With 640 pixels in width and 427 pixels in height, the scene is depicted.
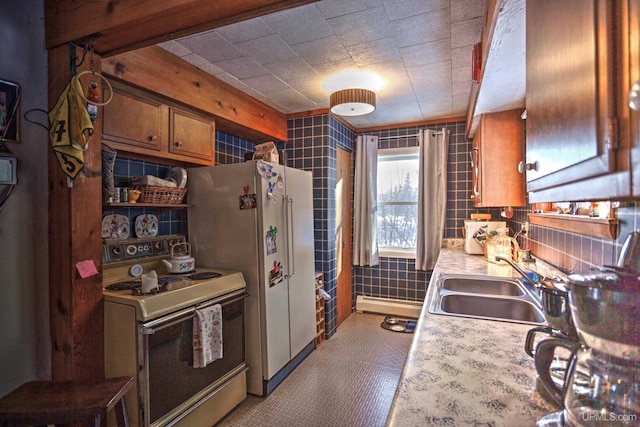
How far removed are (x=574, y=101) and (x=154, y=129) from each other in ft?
7.00

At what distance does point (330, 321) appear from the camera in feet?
10.8

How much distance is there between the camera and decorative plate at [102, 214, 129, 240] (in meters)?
1.99

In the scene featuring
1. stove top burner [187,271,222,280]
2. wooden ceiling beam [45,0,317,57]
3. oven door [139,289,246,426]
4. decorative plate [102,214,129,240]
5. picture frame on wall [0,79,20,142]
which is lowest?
oven door [139,289,246,426]

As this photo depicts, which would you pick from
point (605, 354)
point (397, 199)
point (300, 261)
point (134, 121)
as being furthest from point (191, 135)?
point (397, 199)

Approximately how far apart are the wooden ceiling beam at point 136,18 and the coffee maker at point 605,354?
1191 millimetres

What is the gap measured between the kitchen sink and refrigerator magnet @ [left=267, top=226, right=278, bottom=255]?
1.17 m

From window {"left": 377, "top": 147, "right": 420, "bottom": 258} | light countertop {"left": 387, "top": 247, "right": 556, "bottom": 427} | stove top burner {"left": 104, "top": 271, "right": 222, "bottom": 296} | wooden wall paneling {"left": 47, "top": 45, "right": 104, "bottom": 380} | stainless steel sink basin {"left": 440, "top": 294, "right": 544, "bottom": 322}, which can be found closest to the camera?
light countertop {"left": 387, "top": 247, "right": 556, "bottom": 427}

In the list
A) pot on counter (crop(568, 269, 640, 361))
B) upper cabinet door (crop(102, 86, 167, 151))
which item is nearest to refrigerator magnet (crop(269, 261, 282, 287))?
upper cabinet door (crop(102, 86, 167, 151))

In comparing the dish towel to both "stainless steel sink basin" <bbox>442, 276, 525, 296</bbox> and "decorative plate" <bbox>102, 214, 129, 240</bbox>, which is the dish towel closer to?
"decorative plate" <bbox>102, 214, 129, 240</bbox>

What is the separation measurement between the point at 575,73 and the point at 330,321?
3094mm

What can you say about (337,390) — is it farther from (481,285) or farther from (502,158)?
(502,158)

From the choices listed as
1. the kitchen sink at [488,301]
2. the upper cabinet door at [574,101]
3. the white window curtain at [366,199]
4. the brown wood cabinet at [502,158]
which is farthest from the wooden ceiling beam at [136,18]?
the white window curtain at [366,199]

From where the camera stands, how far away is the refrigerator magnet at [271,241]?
7.50 feet

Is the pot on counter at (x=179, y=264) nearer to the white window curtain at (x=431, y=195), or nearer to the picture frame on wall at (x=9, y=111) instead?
the picture frame on wall at (x=9, y=111)
